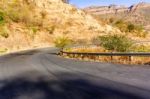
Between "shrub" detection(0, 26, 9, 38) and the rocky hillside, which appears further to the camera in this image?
the rocky hillside

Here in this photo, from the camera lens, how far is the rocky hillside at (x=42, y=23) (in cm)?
7294

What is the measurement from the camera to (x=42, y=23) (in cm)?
8331

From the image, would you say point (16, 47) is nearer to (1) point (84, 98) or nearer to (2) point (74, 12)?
(2) point (74, 12)

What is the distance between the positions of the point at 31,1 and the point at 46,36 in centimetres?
1220

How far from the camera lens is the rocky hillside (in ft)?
239

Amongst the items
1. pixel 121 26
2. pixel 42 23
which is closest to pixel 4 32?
pixel 42 23

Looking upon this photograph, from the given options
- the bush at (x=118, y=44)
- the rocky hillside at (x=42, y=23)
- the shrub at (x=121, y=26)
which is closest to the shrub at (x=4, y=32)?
the rocky hillside at (x=42, y=23)

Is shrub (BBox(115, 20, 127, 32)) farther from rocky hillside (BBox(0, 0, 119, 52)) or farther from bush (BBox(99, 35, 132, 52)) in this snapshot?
bush (BBox(99, 35, 132, 52))

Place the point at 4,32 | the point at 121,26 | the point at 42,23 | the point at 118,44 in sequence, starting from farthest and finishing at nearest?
1. the point at 121,26
2. the point at 42,23
3. the point at 4,32
4. the point at 118,44

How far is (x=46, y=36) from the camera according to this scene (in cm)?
7931

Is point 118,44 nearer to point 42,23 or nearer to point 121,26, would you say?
point 42,23

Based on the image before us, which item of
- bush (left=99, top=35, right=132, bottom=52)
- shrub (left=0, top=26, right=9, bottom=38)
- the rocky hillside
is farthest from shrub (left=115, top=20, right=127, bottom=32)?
bush (left=99, top=35, right=132, bottom=52)

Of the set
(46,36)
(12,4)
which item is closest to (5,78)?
(46,36)

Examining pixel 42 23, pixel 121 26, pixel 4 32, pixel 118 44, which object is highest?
pixel 42 23
